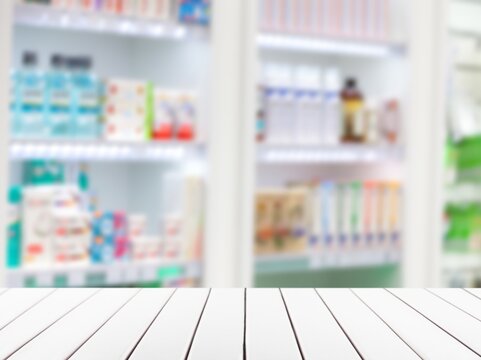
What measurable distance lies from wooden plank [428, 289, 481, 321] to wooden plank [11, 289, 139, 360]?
0.53m

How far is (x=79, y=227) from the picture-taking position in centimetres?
225

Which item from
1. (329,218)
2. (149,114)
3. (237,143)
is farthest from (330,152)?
(149,114)

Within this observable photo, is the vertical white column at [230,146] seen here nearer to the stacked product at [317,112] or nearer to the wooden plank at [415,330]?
the stacked product at [317,112]

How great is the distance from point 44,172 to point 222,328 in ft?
6.20

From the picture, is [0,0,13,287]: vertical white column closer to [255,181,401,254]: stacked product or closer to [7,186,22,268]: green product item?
[7,186,22,268]: green product item

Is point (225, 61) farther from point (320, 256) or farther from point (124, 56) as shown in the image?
point (320, 256)

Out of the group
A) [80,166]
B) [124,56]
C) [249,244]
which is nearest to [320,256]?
[249,244]

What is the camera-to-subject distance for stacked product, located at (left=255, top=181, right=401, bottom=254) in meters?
2.61

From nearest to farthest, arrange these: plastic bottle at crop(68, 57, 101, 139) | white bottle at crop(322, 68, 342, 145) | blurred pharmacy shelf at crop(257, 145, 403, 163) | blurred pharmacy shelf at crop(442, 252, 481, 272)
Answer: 1. plastic bottle at crop(68, 57, 101, 139)
2. blurred pharmacy shelf at crop(257, 145, 403, 163)
3. white bottle at crop(322, 68, 342, 145)
4. blurred pharmacy shelf at crop(442, 252, 481, 272)

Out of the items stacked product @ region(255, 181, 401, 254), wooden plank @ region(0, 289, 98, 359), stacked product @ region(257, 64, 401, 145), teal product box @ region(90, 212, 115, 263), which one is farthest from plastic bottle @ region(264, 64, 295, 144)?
wooden plank @ region(0, 289, 98, 359)

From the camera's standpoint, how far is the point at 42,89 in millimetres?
2203

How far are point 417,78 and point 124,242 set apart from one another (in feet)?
4.76

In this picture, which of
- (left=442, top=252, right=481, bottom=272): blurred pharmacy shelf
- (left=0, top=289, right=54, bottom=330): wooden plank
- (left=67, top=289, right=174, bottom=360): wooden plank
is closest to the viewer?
(left=67, top=289, right=174, bottom=360): wooden plank

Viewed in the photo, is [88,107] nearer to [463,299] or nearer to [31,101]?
[31,101]
